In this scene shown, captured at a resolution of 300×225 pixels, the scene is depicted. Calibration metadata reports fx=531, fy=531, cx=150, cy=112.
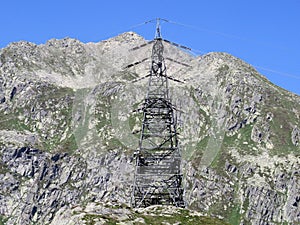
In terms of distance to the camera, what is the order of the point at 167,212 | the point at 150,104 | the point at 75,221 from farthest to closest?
the point at 150,104 → the point at 167,212 → the point at 75,221

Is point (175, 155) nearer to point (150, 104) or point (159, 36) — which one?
point (150, 104)

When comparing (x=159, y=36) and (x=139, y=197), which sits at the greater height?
(x=159, y=36)

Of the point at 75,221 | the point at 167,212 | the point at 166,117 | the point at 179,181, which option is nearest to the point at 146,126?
the point at 166,117

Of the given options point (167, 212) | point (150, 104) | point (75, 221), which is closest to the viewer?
point (75, 221)

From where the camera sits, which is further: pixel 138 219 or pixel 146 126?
pixel 146 126

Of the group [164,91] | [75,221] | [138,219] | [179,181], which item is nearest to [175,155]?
[179,181]

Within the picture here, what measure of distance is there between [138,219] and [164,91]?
17.7 metres

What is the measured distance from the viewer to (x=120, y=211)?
56.8 m

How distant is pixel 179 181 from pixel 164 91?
11139 millimetres

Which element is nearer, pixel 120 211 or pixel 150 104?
pixel 120 211

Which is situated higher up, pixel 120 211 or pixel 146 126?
pixel 146 126

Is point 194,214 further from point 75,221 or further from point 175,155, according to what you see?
point 75,221

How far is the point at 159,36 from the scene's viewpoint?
66.7 m

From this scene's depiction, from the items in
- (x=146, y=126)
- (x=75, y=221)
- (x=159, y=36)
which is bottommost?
(x=75, y=221)
